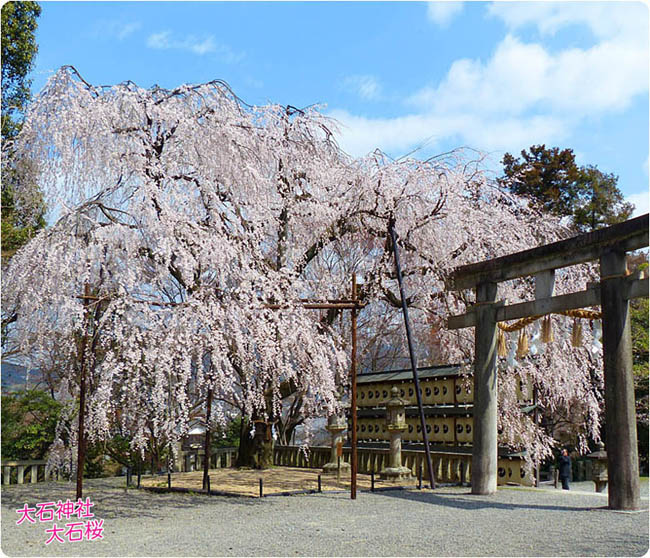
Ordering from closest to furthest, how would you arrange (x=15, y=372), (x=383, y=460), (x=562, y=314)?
(x=562, y=314) → (x=383, y=460) → (x=15, y=372)

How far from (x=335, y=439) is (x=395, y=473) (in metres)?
1.92

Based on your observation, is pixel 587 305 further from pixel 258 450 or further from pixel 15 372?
pixel 15 372

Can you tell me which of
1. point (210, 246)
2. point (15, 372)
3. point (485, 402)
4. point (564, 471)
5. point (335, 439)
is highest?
point (210, 246)

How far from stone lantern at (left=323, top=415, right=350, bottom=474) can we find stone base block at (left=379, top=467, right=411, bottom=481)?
0.85 m

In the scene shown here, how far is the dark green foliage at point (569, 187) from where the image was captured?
2336 cm

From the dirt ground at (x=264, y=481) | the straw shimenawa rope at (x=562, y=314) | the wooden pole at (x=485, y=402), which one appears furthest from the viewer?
the dirt ground at (x=264, y=481)

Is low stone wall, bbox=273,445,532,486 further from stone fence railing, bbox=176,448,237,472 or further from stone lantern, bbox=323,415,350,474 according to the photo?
stone fence railing, bbox=176,448,237,472

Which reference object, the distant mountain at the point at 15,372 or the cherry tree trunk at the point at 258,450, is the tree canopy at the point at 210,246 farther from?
the distant mountain at the point at 15,372

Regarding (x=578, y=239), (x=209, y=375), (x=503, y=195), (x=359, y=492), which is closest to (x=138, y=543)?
(x=209, y=375)

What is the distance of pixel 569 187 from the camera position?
24.3 m

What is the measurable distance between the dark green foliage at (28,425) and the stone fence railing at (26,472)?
499 mm

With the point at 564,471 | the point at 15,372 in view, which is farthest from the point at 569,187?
the point at 15,372

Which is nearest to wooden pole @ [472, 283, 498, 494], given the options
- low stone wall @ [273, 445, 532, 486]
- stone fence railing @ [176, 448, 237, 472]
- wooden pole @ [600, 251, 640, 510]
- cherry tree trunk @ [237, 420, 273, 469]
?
low stone wall @ [273, 445, 532, 486]

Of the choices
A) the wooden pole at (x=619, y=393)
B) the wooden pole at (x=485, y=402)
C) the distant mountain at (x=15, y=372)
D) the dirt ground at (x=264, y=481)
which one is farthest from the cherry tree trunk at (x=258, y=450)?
the wooden pole at (x=619, y=393)
